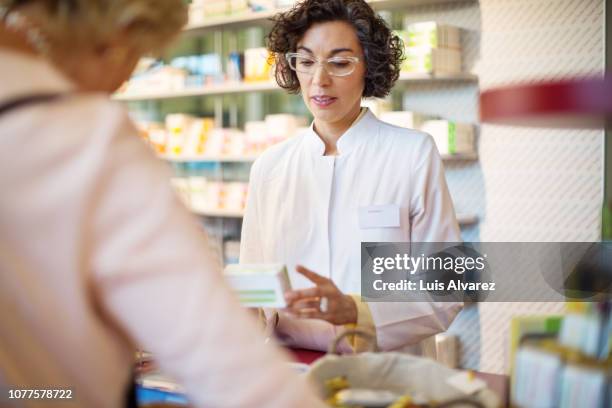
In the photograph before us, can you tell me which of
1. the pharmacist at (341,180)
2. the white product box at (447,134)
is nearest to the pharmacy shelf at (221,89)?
the white product box at (447,134)

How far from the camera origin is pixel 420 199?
2354 millimetres

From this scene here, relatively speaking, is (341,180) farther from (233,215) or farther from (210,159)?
(210,159)

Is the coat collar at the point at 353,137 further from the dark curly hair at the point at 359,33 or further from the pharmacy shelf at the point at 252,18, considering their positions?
the pharmacy shelf at the point at 252,18

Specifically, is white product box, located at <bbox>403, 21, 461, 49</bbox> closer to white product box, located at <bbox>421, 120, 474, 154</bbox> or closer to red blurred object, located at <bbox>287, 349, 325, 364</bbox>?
white product box, located at <bbox>421, 120, 474, 154</bbox>

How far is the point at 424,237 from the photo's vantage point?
7.75 ft

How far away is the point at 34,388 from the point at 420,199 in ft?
5.50

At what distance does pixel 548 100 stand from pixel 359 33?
1629 mm

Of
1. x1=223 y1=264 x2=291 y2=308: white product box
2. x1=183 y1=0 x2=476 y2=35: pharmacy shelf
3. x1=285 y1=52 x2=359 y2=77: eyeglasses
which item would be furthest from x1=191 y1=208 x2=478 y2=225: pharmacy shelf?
x1=223 y1=264 x2=291 y2=308: white product box

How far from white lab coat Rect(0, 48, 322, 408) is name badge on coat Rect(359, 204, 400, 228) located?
4.91ft

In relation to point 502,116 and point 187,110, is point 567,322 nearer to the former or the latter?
point 502,116

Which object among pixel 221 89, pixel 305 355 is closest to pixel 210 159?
pixel 221 89

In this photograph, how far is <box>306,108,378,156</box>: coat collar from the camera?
2.53 m

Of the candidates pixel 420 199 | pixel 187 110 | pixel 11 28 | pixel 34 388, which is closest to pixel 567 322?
pixel 34 388

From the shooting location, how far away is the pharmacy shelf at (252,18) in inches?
185
